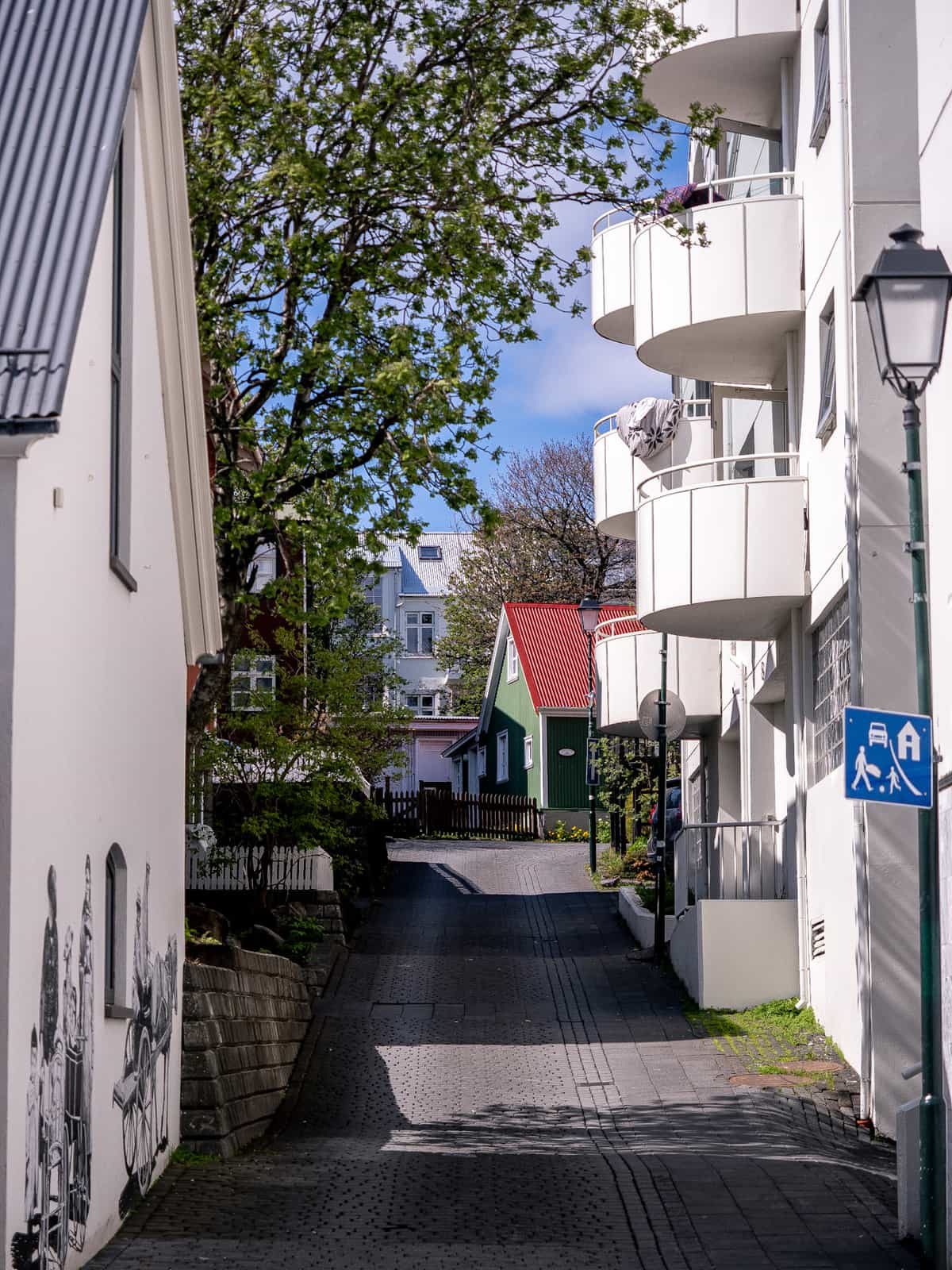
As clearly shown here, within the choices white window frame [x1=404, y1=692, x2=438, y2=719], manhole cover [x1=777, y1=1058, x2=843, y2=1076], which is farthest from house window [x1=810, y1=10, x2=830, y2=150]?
white window frame [x1=404, y1=692, x2=438, y2=719]

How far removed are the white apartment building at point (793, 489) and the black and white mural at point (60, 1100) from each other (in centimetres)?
520

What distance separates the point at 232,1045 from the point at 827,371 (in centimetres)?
827

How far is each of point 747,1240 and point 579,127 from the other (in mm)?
10606

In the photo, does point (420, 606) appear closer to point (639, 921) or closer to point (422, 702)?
point (422, 702)

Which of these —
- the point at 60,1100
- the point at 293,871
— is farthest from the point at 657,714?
the point at 60,1100

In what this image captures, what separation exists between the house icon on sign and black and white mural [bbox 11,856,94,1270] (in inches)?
165

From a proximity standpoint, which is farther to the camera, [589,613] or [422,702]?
[422,702]

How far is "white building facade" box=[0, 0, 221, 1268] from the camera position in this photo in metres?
7.33

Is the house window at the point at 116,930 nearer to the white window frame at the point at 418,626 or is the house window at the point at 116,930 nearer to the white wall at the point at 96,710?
the white wall at the point at 96,710

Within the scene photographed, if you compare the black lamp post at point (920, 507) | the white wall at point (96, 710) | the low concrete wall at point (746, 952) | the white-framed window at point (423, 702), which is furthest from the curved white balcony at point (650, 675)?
the white-framed window at point (423, 702)

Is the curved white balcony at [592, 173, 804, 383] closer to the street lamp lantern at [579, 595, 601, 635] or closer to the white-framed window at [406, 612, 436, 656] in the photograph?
the street lamp lantern at [579, 595, 601, 635]

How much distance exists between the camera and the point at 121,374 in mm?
10227

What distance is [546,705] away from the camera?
157 ft

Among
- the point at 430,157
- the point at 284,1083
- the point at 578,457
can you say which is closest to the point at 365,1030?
the point at 284,1083
